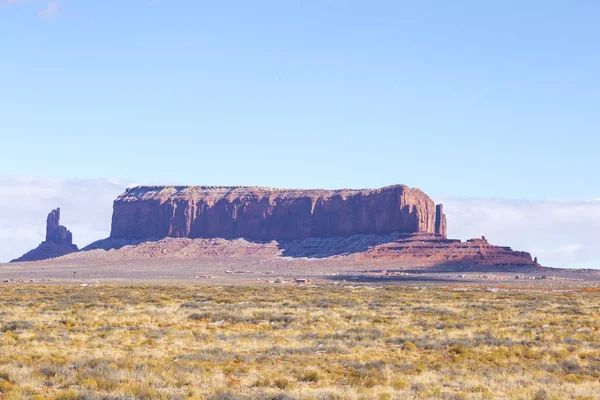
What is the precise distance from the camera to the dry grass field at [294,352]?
59.0 feet

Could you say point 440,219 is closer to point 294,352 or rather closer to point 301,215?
point 301,215

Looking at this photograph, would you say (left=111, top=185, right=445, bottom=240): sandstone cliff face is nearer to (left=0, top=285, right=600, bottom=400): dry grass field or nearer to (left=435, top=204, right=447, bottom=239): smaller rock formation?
(left=435, top=204, right=447, bottom=239): smaller rock formation

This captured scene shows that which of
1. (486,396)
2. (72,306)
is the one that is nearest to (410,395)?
(486,396)

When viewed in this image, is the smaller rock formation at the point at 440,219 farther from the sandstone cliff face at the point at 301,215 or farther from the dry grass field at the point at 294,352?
the dry grass field at the point at 294,352

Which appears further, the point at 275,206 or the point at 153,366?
the point at 275,206

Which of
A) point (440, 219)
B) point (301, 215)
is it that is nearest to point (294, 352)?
point (301, 215)

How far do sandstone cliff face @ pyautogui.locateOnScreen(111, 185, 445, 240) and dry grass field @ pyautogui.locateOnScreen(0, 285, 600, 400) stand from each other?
442 feet

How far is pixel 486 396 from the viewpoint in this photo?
1761 cm

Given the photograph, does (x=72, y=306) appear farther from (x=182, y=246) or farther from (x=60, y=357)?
(x=182, y=246)

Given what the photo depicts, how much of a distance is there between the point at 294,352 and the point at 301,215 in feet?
544

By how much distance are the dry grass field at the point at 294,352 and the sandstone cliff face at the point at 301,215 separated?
442ft

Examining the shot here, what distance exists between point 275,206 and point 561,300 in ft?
475

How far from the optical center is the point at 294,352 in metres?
24.2

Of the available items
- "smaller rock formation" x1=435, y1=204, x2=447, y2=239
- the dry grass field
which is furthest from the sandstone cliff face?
the dry grass field
